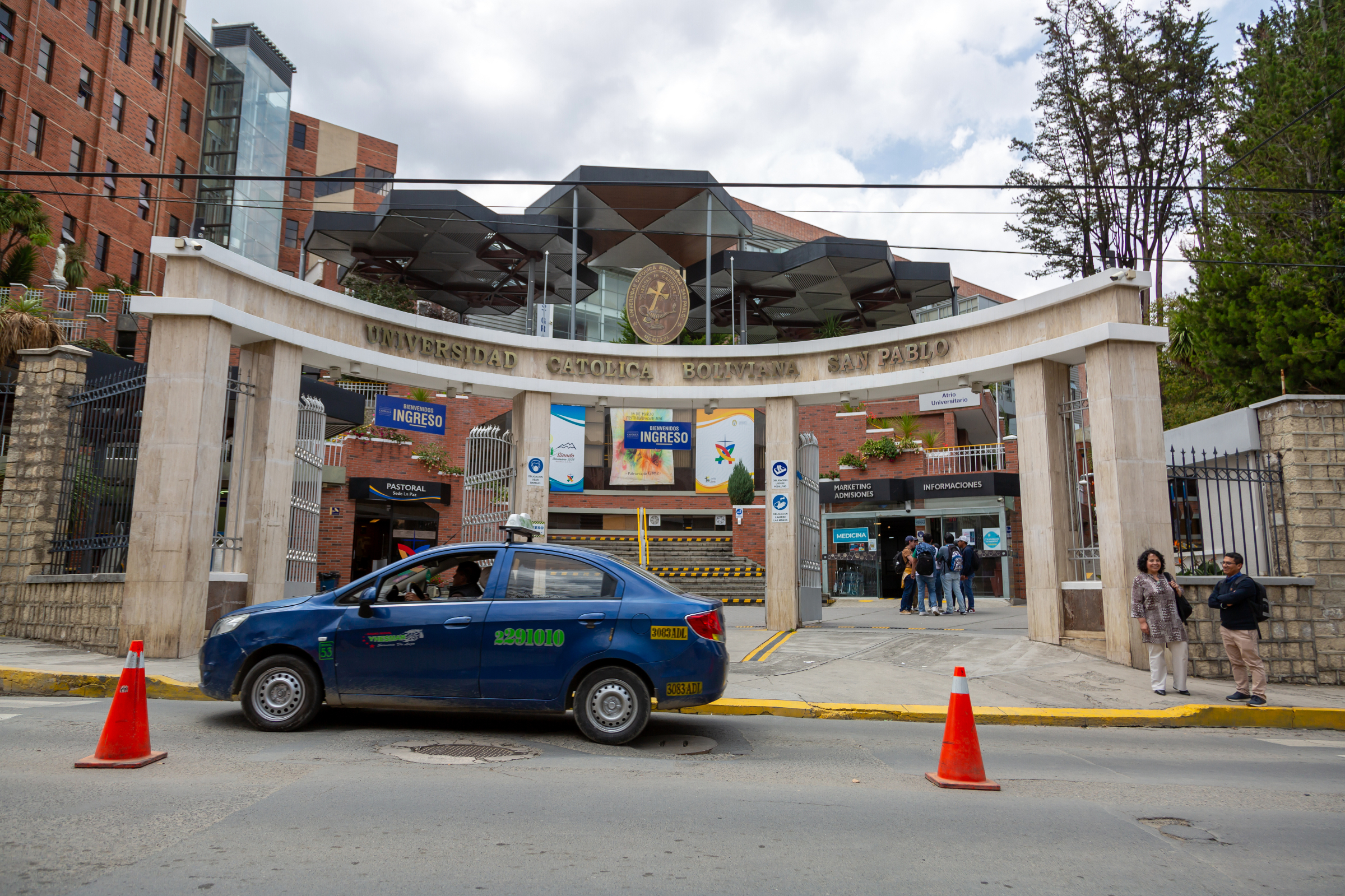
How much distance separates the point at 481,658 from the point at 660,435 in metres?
19.2

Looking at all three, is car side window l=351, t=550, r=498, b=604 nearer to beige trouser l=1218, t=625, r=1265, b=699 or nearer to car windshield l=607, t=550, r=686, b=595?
car windshield l=607, t=550, r=686, b=595

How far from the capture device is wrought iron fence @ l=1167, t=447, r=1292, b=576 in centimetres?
1195

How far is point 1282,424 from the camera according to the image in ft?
39.3

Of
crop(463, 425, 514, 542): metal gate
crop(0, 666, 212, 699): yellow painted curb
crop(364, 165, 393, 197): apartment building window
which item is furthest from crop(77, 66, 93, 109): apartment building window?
crop(0, 666, 212, 699): yellow painted curb

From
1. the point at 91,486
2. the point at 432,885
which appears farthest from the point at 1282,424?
the point at 91,486

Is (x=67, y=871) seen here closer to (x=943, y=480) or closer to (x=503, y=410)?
(x=943, y=480)

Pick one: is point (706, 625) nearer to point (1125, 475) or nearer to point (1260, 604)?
point (1260, 604)

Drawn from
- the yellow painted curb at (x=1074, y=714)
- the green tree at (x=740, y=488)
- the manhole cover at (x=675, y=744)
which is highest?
the green tree at (x=740, y=488)

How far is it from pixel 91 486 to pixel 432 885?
1134cm

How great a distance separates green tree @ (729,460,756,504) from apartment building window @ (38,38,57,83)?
105 feet

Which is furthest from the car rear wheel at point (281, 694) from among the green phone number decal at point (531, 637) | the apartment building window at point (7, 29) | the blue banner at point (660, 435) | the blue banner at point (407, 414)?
the apartment building window at point (7, 29)

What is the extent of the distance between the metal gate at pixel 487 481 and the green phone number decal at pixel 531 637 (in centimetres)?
851

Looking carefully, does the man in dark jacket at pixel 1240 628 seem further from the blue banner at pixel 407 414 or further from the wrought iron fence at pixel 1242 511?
the blue banner at pixel 407 414

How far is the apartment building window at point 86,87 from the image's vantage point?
36531 mm
